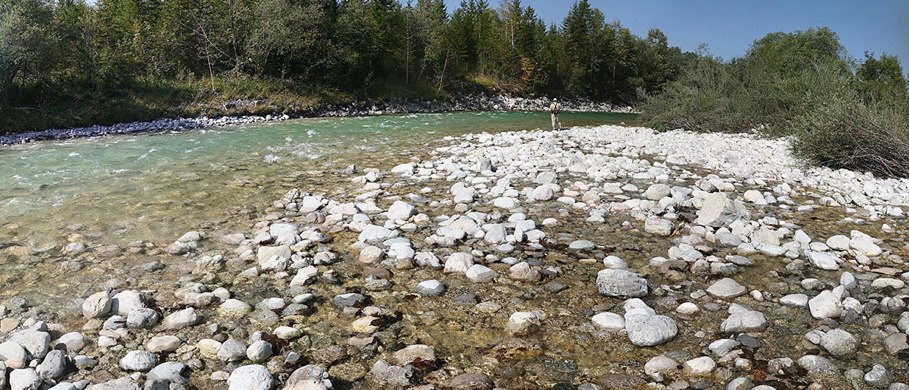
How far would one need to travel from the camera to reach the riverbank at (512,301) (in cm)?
281

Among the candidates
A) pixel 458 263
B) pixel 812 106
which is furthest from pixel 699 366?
pixel 812 106

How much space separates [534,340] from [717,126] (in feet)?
59.2

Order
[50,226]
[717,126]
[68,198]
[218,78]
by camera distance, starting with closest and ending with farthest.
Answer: [50,226], [68,198], [717,126], [218,78]

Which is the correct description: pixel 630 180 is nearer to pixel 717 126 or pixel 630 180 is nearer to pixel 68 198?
pixel 68 198

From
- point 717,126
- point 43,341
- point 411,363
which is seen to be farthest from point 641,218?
point 717,126

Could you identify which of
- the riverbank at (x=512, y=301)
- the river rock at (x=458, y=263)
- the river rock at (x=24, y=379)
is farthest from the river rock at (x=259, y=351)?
the river rock at (x=458, y=263)

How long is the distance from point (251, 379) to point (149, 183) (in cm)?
732

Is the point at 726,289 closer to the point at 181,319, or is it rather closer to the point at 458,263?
the point at 458,263

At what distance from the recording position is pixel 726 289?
3.84m

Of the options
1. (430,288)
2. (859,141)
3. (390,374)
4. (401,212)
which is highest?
(859,141)

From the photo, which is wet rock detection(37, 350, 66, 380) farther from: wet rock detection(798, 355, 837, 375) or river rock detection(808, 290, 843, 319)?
river rock detection(808, 290, 843, 319)

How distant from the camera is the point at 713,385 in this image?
8.75ft

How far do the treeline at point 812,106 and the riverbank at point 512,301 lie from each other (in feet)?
7.75

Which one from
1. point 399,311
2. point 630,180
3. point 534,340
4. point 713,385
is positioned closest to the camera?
point 713,385
